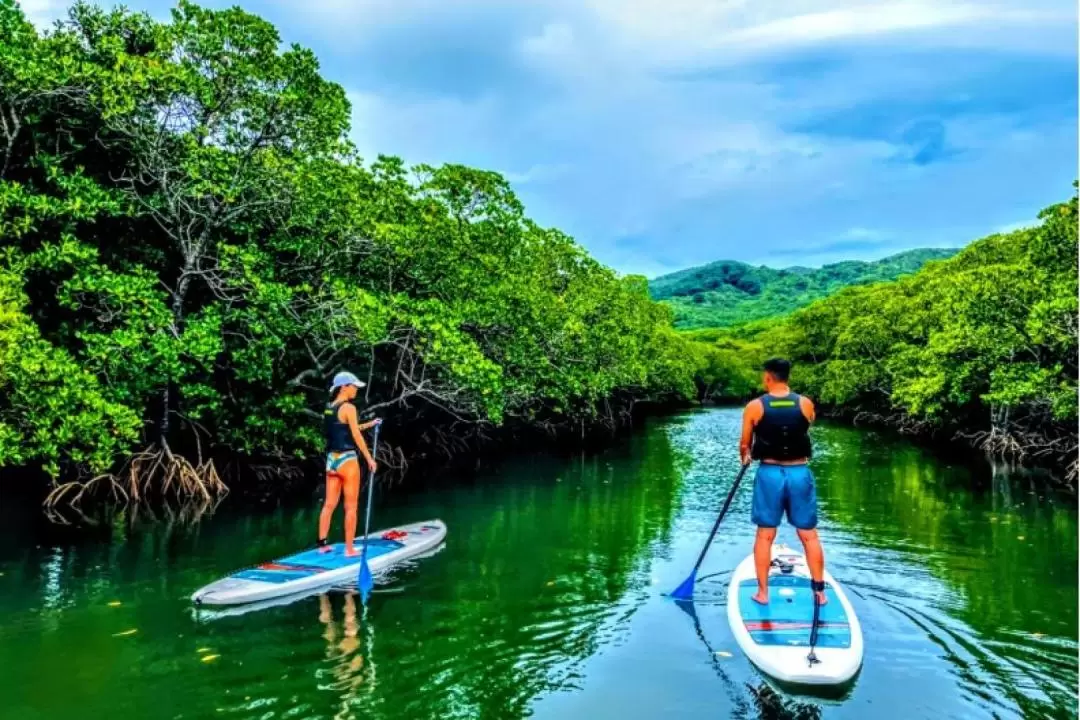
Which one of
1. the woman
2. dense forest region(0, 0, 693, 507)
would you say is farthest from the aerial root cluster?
the woman

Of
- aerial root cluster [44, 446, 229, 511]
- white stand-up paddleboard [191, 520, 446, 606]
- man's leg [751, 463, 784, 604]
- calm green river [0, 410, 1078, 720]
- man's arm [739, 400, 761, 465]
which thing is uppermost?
man's arm [739, 400, 761, 465]

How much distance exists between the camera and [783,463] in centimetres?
620

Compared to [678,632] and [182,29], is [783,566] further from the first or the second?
[182,29]

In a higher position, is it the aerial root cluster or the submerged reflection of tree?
the aerial root cluster

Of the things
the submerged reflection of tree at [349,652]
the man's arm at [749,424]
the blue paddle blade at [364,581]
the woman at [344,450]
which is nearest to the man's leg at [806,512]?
the man's arm at [749,424]

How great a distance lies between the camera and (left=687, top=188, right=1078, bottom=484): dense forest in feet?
53.5

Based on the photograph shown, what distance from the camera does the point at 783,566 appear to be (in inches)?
303

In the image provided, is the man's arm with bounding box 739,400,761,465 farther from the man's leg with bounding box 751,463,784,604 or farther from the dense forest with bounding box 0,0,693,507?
the dense forest with bounding box 0,0,693,507

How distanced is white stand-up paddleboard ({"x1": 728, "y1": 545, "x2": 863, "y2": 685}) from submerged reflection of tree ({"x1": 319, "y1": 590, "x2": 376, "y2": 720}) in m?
2.91

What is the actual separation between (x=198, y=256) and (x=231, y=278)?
758 mm

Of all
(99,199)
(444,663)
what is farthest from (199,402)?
→ (444,663)

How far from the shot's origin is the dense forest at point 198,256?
36.0 feet

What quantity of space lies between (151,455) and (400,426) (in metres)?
7.96

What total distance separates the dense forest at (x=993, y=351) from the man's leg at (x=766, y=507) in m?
12.3
